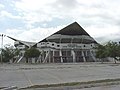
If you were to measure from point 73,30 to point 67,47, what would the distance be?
9.43 metres

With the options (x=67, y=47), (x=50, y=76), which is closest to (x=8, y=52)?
(x=67, y=47)

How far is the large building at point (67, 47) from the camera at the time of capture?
11930cm

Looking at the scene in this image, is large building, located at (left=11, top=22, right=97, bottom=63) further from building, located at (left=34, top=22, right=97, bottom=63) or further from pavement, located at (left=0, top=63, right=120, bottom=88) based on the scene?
pavement, located at (left=0, top=63, right=120, bottom=88)

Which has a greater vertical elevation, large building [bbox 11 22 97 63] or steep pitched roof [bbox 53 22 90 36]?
steep pitched roof [bbox 53 22 90 36]

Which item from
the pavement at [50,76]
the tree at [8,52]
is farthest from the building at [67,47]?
the pavement at [50,76]

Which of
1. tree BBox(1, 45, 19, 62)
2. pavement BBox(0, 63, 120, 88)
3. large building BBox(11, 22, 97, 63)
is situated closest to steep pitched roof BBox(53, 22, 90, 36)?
large building BBox(11, 22, 97, 63)

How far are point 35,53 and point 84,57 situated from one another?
3143 cm

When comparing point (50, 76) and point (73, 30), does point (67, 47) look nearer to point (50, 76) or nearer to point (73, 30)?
point (73, 30)

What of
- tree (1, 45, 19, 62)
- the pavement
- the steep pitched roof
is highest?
the steep pitched roof

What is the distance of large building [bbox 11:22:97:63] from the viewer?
119m

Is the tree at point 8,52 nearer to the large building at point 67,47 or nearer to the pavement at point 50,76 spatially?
the large building at point 67,47

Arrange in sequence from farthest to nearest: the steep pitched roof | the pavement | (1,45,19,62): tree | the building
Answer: the steep pitched roof → the building → (1,45,19,62): tree → the pavement

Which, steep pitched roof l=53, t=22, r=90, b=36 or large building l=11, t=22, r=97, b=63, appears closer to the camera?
large building l=11, t=22, r=97, b=63

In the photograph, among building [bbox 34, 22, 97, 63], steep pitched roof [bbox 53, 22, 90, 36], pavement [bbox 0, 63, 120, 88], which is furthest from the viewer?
steep pitched roof [bbox 53, 22, 90, 36]
